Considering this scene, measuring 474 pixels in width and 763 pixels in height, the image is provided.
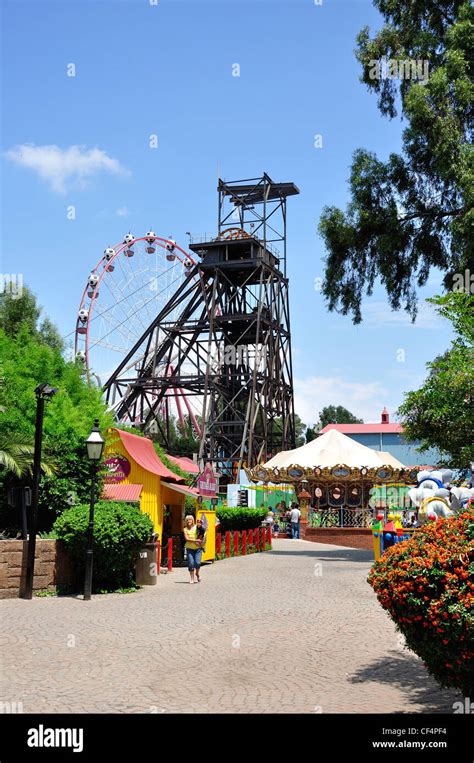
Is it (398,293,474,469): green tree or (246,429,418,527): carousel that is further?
(246,429,418,527): carousel

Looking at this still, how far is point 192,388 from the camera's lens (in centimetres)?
5012

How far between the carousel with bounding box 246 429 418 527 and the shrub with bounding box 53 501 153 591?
16775mm

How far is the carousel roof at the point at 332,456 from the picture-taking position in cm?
3228

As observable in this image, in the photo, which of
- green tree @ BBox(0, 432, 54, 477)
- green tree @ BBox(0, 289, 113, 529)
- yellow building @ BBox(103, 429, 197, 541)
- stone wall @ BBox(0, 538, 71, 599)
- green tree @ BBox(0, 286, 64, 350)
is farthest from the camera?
green tree @ BBox(0, 286, 64, 350)

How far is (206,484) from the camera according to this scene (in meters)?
22.3

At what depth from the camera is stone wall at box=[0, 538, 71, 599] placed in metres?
13.7

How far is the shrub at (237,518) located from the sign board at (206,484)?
13.4 ft

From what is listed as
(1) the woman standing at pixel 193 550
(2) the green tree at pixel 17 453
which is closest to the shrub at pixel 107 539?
(2) the green tree at pixel 17 453

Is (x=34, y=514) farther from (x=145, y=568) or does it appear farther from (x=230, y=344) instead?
(x=230, y=344)

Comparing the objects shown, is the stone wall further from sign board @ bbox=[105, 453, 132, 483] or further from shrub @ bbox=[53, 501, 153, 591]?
sign board @ bbox=[105, 453, 132, 483]

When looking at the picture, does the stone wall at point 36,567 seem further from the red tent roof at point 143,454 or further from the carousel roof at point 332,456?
the carousel roof at point 332,456

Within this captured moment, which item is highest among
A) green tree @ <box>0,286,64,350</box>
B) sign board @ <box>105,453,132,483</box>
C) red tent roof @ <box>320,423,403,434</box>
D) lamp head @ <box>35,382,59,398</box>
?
green tree @ <box>0,286,64,350</box>

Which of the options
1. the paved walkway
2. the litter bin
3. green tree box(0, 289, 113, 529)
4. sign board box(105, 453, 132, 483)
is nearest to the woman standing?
the litter bin

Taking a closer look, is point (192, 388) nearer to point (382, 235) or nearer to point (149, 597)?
point (382, 235)
